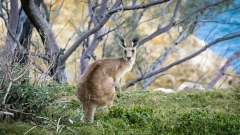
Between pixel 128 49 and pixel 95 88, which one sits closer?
pixel 95 88

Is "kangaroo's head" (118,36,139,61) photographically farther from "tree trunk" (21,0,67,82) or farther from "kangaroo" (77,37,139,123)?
"tree trunk" (21,0,67,82)

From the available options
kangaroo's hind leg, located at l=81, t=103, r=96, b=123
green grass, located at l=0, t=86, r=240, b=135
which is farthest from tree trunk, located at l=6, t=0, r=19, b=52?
kangaroo's hind leg, located at l=81, t=103, r=96, b=123

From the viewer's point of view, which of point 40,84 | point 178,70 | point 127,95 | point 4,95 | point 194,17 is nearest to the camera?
point 4,95

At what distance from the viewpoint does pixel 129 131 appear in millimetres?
5754

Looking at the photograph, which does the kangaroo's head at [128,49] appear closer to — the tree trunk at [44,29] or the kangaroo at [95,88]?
the kangaroo at [95,88]

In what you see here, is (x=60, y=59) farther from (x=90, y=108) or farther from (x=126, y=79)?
(x=126, y=79)

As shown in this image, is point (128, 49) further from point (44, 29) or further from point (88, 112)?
point (88, 112)

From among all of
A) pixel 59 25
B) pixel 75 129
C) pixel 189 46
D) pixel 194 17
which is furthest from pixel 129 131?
pixel 59 25

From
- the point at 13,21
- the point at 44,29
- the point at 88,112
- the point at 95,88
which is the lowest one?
the point at 88,112

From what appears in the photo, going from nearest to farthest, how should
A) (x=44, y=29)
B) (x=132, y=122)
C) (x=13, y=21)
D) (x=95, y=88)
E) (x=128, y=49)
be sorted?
(x=132, y=122) < (x=95, y=88) < (x=128, y=49) < (x=44, y=29) < (x=13, y=21)

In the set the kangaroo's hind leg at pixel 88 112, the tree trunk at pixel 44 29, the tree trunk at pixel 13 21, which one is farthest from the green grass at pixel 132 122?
the tree trunk at pixel 13 21

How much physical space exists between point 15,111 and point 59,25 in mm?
18292

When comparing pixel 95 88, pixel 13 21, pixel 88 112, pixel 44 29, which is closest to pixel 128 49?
pixel 95 88

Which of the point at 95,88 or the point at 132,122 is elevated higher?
the point at 95,88
